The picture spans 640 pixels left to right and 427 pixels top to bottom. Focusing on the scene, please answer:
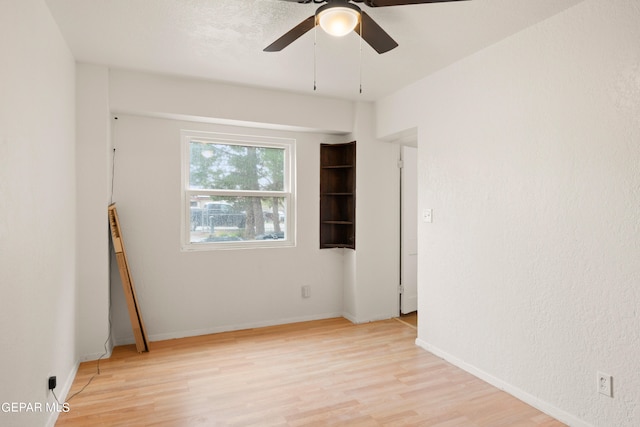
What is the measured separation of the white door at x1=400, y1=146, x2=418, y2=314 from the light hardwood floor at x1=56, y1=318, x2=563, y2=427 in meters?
0.87

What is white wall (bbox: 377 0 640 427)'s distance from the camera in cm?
201

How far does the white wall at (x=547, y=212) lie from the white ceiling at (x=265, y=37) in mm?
279

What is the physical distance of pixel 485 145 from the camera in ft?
9.29

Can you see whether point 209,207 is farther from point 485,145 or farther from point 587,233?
point 587,233

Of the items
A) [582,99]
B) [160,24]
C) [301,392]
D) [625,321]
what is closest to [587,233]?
[625,321]

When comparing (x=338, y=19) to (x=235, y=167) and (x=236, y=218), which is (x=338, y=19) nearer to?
(x=235, y=167)

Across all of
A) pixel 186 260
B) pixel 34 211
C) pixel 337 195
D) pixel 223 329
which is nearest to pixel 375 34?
pixel 34 211

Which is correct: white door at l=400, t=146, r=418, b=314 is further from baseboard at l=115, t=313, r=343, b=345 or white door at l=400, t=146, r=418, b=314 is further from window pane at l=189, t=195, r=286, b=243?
window pane at l=189, t=195, r=286, b=243

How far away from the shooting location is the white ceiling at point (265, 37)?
2258 mm

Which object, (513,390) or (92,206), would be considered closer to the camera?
(513,390)

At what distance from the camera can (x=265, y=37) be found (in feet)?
8.67

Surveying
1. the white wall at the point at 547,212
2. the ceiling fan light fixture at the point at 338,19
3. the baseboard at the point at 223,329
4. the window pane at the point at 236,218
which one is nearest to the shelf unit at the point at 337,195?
the window pane at the point at 236,218

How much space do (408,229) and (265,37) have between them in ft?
8.99

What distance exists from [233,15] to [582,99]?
2150 mm
